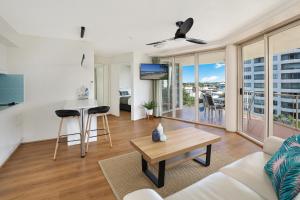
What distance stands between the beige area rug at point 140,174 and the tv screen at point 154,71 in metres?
3.32

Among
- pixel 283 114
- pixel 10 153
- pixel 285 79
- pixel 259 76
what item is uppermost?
pixel 259 76

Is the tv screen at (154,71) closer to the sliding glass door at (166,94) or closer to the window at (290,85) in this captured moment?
the sliding glass door at (166,94)

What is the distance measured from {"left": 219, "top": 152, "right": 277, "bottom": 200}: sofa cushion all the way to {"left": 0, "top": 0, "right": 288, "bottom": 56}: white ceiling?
2.05m

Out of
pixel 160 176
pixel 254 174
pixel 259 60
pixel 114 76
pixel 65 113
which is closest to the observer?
pixel 254 174

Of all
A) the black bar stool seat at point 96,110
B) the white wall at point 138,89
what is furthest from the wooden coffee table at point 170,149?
the white wall at point 138,89

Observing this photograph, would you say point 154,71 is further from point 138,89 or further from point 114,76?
point 114,76

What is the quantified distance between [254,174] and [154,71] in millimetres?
4613

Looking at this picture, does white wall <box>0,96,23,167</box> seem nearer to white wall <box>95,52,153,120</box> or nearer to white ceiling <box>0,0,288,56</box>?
white ceiling <box>0,0,288,56</box>

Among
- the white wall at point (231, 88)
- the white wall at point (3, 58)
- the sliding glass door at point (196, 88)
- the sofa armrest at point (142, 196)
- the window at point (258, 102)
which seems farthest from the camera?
the sliding glass door at point (196, 88)

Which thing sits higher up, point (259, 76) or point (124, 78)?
point (124, 78)

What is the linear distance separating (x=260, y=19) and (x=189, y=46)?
2.11 metres

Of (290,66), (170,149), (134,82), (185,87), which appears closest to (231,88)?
(290,66)

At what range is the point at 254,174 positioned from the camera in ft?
4.76

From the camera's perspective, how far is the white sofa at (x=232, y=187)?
1191 millimetres
